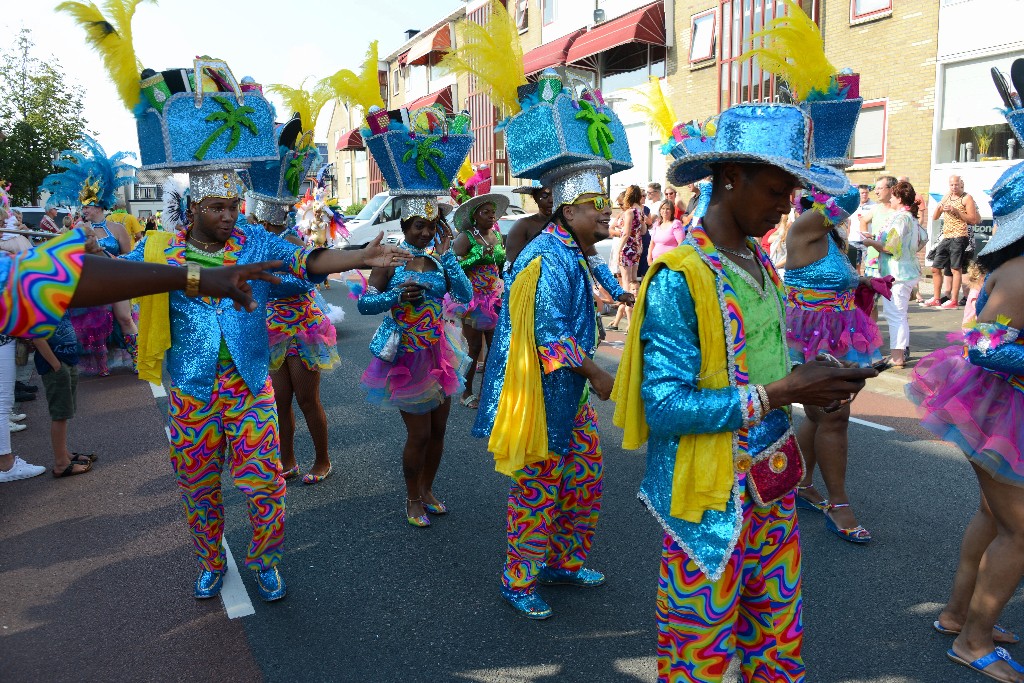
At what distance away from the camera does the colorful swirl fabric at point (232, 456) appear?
3.42m

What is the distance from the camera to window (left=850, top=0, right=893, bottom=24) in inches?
574

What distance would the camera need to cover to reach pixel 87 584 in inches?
153

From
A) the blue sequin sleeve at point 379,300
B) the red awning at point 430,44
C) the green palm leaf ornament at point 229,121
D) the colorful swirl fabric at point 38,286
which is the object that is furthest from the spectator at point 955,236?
the red awning at point 430,44

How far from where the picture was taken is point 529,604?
3.46 meters

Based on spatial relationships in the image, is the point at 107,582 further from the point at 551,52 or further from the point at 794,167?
the point at 551,52

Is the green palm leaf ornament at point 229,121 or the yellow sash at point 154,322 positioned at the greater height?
the green palm leaf ornament at point 229,121

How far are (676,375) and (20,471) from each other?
A: 17.7 ft

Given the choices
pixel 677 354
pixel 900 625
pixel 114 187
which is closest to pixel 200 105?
pixel 677 354

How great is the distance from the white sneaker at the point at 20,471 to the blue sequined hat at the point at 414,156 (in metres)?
3.48

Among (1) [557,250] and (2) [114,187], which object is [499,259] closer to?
(2) [114,187]

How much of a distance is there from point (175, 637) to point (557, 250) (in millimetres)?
2383

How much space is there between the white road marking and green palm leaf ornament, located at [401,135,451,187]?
1.96 meters

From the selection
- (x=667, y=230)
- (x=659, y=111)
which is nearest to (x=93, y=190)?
(x=659, y=111)

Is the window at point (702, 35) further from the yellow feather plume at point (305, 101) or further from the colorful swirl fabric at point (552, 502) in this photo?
the colorful swirl fabric at point (552, 502)
